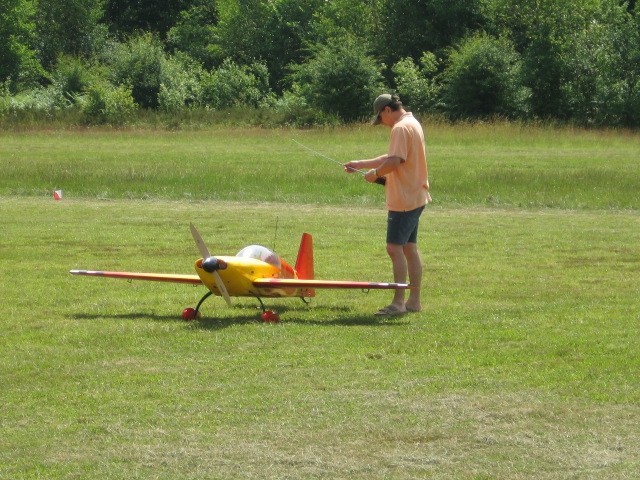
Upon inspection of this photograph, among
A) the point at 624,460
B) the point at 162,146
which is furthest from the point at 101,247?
the point at 162,146

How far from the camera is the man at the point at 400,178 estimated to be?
9766 mm

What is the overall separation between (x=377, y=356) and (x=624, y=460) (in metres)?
2.67

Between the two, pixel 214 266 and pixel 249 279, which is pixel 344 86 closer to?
pixel 249 279

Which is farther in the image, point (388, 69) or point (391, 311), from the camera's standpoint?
point (388, 69)

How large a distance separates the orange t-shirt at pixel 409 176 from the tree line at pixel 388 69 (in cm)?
3525

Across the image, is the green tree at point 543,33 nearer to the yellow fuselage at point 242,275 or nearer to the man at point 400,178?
the man at point 400,178

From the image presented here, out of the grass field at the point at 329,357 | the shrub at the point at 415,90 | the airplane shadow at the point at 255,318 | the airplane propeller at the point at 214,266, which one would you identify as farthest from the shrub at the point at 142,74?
the airplane propeller at the point at 214,266

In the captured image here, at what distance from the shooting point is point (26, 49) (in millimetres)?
69312

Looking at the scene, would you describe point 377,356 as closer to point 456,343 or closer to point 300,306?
point 456,343

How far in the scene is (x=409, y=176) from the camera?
32.5 ft

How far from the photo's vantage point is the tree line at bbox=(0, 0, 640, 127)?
4722cm

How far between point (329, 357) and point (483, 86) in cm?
3996

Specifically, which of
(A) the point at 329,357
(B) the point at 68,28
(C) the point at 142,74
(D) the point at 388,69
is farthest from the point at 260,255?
(B) the point at 68,28

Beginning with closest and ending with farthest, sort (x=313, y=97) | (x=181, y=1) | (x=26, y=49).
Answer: (x=313, y=97) → (x=26, y=49) → (x=181, y=1)
